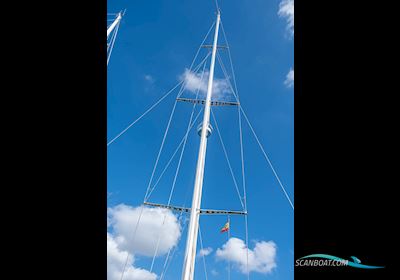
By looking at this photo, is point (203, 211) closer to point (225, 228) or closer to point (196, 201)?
point (196, 201)
